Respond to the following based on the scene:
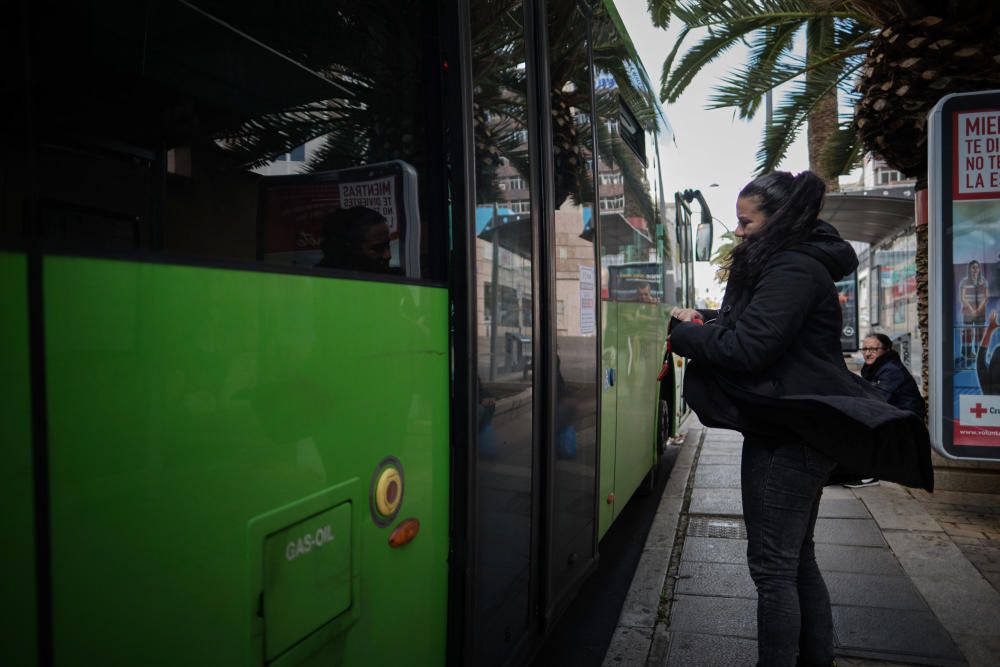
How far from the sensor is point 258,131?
217 centimetres

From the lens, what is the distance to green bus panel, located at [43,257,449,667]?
3.85 ft

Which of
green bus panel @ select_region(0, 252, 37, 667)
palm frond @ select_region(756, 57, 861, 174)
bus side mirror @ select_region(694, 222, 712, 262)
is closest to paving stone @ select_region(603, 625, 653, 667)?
green bus panel @ select_region(0, 252, 37, 667)

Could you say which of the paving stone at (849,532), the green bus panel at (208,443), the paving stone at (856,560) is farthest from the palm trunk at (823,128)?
the green bus panel at (208,443)

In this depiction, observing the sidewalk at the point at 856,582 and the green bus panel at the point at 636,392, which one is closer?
the sidewalk at the point at 856,582

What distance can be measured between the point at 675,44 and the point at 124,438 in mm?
7821

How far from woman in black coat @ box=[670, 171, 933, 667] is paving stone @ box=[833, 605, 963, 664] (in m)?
1.05

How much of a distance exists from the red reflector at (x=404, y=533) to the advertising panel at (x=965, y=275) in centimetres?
395

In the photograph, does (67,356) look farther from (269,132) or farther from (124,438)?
(269,132)

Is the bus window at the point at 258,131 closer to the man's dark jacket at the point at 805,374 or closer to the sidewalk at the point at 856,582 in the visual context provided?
the man's dark jacket at the point at 805,374

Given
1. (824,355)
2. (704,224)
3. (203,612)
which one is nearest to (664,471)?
(704,224)

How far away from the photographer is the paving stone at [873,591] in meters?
4.20

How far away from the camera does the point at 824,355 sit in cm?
275

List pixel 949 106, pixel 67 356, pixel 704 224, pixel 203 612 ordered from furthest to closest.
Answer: pixel 704 224
pixel 949 106
pixel 203 612
pixel 67 356

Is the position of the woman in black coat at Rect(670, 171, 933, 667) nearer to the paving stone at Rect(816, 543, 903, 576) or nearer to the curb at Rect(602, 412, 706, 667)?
the curb at Rect(602, 412, 706, 667)
